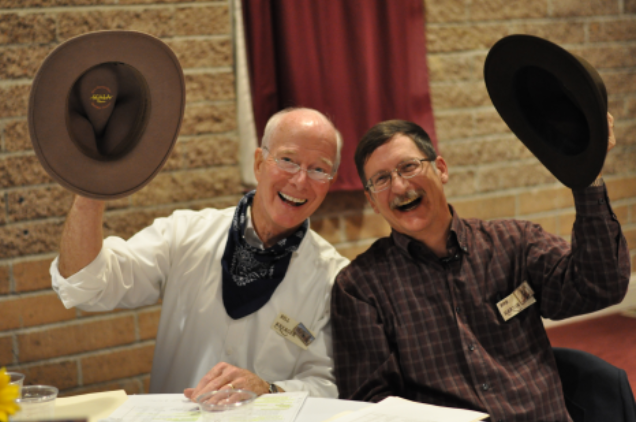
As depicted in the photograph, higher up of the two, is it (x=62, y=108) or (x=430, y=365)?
(x=62, y=108)

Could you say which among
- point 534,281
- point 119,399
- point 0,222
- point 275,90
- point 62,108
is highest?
point 275,90

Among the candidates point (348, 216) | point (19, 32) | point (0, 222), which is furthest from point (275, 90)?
point (0, 222)

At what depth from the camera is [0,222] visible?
232 centimetres

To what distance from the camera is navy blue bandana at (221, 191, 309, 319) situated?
6.79 feet

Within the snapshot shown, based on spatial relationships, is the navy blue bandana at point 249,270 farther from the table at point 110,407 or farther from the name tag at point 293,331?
the table at point 110,407

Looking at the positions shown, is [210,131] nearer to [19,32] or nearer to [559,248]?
[19,32]

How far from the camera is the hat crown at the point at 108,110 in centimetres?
152

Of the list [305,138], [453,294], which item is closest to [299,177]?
[305,138]

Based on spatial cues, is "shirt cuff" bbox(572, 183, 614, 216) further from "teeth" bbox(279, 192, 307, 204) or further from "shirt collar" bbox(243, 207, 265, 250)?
"shirt collar" bbox(243, 207, 265, 250)

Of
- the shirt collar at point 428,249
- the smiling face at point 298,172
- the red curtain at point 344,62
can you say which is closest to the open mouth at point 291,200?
the smiling face at point 298,172

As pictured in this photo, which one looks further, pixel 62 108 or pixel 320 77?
pixel 320 77

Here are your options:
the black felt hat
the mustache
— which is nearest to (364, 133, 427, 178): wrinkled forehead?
the mustache

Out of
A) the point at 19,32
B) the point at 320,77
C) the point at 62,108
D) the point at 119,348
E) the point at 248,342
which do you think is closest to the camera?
the point at 62,108

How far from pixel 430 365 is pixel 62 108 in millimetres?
1296
